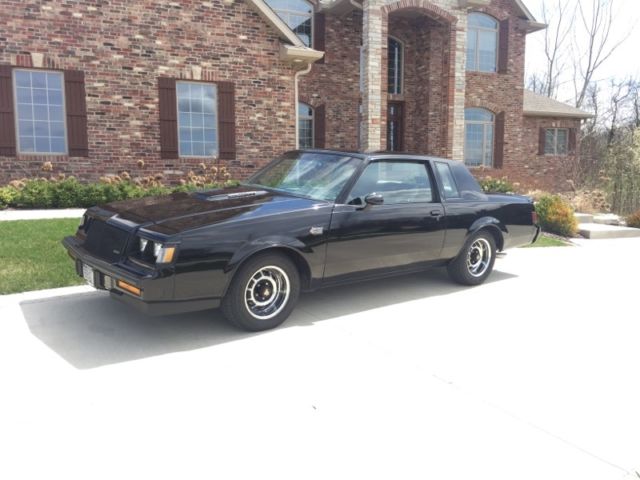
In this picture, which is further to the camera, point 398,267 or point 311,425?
point 398,267

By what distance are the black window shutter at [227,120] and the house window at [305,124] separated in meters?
3.97

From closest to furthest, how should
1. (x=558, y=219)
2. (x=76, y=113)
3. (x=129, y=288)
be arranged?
(x=129, y=288) → (x=558, y=219) → (x=76, y=113)

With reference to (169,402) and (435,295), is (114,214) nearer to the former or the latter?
(169,402)

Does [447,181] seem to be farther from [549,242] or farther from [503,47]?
[503,47]

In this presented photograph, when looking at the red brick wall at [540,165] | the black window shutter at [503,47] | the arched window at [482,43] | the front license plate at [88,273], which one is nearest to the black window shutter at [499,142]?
the red brick wall at [540,165]

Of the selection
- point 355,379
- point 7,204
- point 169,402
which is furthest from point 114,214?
point 7,204

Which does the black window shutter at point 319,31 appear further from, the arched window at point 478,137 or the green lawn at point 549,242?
the green lawn at point 549,242

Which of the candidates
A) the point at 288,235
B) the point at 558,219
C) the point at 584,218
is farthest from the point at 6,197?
the point at 584,218

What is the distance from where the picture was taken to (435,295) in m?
6.03

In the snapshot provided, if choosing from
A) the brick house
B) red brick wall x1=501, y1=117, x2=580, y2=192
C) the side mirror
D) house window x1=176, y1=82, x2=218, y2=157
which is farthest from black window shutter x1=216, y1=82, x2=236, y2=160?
red brick wall x1=501, y1=117, x2=580, y2=192

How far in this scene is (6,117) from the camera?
1117cm

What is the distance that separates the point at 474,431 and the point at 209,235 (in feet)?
7.65

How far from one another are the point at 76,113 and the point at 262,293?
9105mm

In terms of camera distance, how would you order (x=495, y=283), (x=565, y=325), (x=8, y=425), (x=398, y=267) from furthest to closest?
(x=495, y=283) → (x=398, y=267) → (x=565, y=325) → (x=8, y=425)
